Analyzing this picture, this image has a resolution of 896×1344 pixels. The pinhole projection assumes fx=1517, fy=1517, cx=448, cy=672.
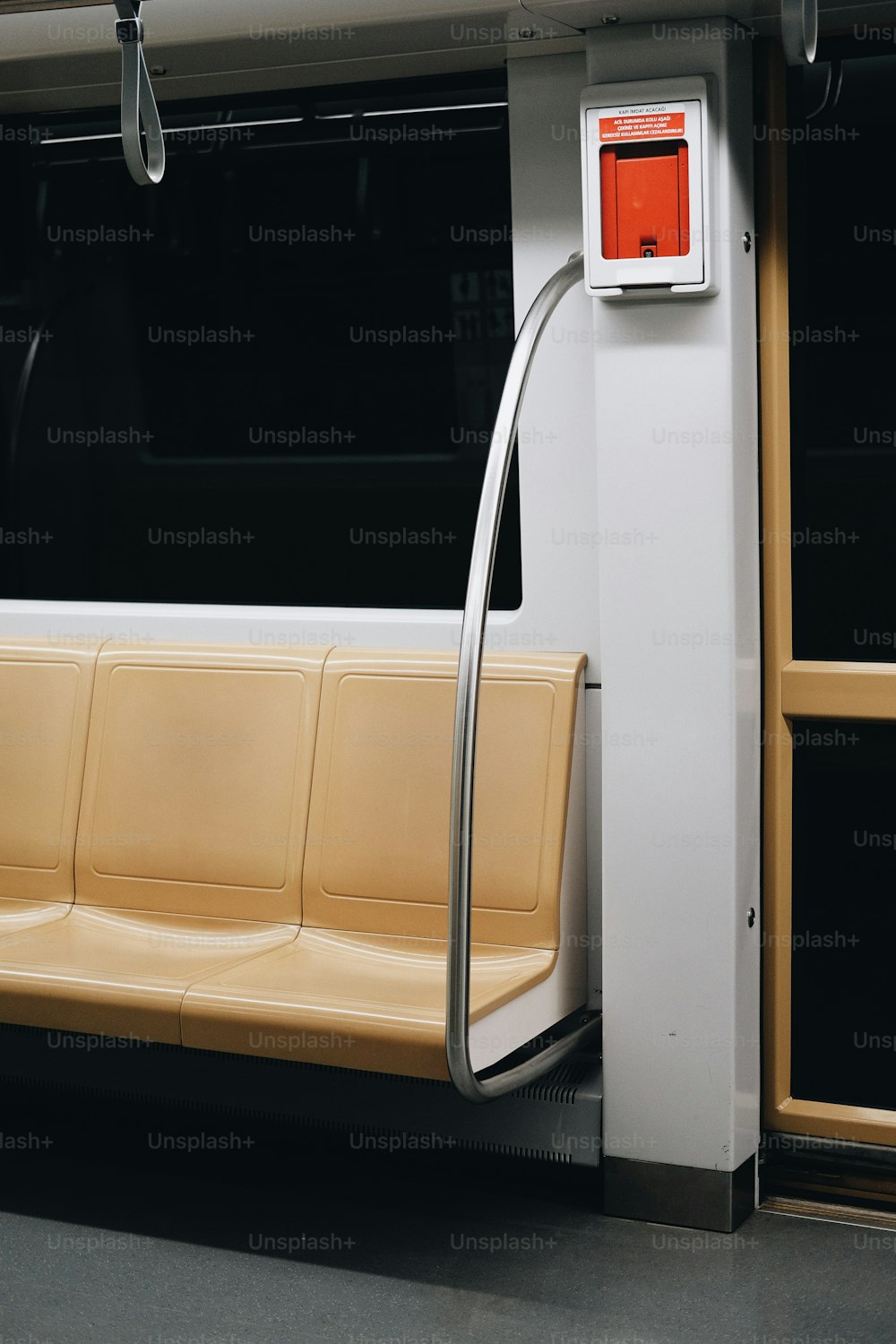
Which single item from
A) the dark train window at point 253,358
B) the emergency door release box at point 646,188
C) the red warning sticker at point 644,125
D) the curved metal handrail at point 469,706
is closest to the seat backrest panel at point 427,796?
the dark train window at point 253,358

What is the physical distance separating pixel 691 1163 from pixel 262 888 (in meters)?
1.14

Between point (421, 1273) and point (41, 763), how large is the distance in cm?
157

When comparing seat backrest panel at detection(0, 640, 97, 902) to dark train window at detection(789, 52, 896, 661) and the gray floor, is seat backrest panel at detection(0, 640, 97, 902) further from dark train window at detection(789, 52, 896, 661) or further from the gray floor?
dark train window at detection(789, 52, 896, 661)

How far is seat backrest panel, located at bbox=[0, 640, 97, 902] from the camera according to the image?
3.75m

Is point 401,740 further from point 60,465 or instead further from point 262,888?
point 60,465


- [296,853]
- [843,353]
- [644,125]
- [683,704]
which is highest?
[644,125]

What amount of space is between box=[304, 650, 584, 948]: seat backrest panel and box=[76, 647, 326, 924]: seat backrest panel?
71 millimetres

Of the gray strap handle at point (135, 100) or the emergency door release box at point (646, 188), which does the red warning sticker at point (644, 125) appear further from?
the gray strap handle at point (135, 100)

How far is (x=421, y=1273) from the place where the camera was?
9.92 feet

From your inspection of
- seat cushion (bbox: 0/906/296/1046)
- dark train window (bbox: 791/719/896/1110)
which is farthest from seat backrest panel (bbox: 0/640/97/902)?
dark train window (bbox: 791/719/896/1110)

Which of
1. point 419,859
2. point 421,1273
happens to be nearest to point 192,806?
→ point 419,859

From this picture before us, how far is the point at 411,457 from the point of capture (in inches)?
170

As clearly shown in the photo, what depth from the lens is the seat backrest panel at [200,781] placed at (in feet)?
11.6

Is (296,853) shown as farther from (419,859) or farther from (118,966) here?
(118,966)
